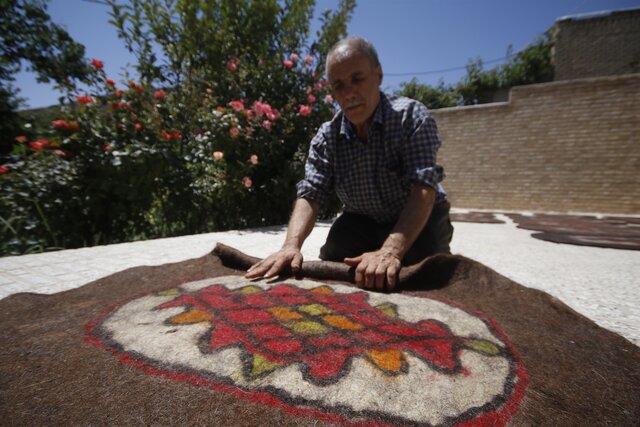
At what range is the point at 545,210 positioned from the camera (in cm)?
704

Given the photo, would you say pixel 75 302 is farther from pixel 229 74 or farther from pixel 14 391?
pixel 229 74

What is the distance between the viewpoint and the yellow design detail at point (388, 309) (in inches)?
40.3

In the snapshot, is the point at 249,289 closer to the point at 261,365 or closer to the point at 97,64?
the point at 261,365

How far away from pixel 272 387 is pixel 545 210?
Answer: 8.19 m

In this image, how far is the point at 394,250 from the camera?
Answer: 4.12ft

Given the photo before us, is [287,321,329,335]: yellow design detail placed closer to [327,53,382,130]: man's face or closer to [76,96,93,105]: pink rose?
[327,53,382,130]: man's face

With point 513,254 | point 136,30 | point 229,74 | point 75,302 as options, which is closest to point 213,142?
point 229,74

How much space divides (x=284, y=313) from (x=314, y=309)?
Answer: 3.9 inches

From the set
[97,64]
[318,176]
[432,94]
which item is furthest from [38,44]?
[432,94]

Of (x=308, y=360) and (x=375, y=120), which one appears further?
(x=375, y=120)

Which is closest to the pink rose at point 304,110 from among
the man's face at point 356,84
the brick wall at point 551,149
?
the man's face at point 356,84

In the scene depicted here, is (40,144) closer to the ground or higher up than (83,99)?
closer to the ground

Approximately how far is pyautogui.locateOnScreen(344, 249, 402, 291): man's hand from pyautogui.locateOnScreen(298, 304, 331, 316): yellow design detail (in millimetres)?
272

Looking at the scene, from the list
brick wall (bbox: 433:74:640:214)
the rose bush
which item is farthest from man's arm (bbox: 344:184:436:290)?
brick wall (bbox: 433:74:640:214)
